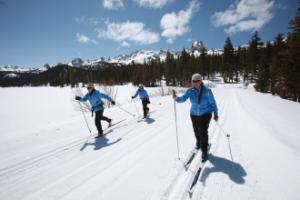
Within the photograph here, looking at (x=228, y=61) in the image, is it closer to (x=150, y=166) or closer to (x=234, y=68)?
(x=234, y=68)

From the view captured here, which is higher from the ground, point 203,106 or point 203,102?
point 203,102

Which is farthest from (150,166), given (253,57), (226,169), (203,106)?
(253,57)

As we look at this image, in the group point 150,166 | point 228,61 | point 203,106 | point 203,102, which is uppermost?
point 228,61

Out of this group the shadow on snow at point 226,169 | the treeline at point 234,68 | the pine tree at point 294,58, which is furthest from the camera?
the treeline at point 234,68

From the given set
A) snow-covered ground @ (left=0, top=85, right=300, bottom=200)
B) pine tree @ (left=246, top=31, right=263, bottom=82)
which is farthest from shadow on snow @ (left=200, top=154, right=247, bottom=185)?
pine tree @ (left=246, top=31, right=263, bottom=82)

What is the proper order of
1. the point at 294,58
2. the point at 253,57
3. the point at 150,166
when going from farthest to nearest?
the point at 253,57 → the point at 294,58 → the point at 150,166

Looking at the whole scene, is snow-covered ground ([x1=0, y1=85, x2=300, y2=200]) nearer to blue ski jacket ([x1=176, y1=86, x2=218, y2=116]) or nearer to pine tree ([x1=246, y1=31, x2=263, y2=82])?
blue ski jacket ([x1=176, y1=86, x2=218, y2=116])

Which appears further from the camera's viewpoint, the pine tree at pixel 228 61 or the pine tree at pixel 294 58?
the pine tree at pixel 228 61

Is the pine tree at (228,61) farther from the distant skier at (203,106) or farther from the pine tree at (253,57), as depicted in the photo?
the distant skier at (203,106)

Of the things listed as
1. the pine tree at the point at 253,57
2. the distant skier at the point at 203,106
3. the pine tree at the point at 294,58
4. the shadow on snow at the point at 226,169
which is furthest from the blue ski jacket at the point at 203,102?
the pine tree at the point at 253,57

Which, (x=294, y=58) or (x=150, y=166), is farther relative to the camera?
(x=294, y=58)

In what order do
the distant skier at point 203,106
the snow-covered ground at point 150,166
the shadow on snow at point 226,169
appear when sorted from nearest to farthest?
the snow-covered ground at point 150,166
the shadow on snow at point 226,169
the distant skier at point 203,106

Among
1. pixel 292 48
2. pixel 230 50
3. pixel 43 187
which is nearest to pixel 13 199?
pixel 43 187

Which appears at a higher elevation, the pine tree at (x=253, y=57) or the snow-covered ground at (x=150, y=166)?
the pine tree at (x=253, y=57)
